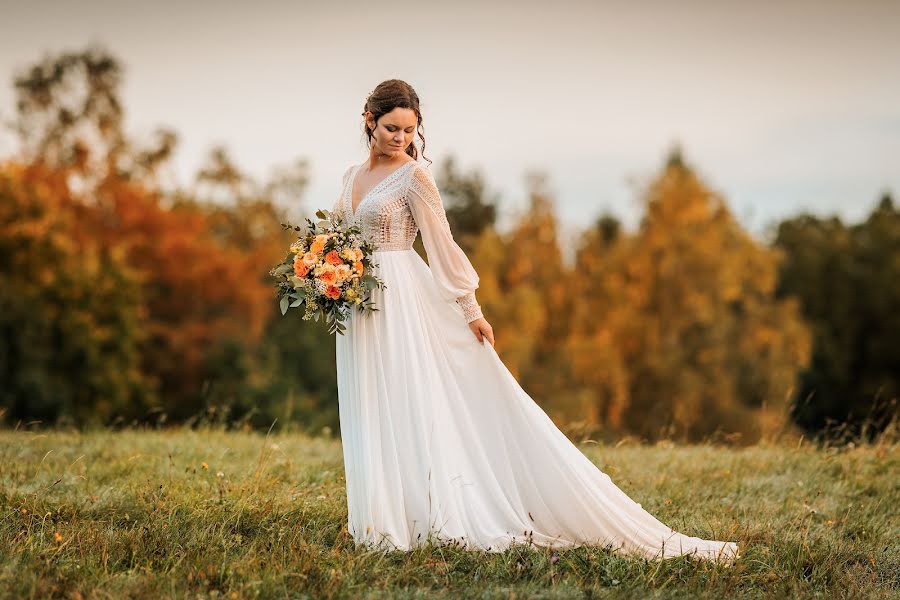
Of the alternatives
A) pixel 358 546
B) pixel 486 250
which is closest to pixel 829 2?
pixel 486 250

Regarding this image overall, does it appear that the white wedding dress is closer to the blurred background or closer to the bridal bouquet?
the bridal bouquet

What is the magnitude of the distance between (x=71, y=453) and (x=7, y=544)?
2.78m

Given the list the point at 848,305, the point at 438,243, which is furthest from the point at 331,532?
the point at 848,305

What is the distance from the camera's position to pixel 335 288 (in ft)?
15.7

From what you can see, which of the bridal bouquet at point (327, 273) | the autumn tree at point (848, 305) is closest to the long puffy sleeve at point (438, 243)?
the bridal bouquet at point (327, 273)

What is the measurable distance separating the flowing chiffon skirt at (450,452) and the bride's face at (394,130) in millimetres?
633

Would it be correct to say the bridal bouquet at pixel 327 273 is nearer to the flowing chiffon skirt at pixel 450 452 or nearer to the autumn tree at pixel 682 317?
the flowing chiffon skirt at pixel 450 452

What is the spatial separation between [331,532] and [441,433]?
2.99 ft

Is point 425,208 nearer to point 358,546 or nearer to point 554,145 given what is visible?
point 358,546

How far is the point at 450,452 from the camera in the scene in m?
4.98

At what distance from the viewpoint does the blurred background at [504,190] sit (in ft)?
82.6

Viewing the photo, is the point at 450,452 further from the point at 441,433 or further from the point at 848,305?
the point at 848,305

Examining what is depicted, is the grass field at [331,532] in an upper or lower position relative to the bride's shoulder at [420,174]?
lower

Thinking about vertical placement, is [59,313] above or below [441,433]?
below
